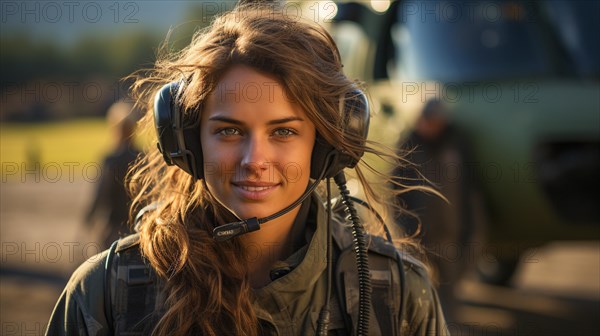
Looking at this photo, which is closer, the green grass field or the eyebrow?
the eyebrow

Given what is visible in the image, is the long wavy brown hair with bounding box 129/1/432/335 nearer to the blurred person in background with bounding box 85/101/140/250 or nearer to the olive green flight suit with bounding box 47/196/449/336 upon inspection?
the olive green flight suit with bounding box 47/196/449/336

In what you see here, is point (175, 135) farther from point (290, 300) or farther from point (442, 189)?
point (442, 189)

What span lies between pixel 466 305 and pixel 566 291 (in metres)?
1.05

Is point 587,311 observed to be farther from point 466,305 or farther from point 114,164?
point 114,164

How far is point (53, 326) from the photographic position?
7.48 ft

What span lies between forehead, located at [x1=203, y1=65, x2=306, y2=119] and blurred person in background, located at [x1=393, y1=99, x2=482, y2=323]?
3.30 meters

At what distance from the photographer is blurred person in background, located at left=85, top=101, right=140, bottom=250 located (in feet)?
20.6

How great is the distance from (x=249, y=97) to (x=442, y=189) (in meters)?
3.66

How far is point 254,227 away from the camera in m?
2.25

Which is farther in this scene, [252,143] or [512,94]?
[512,94]

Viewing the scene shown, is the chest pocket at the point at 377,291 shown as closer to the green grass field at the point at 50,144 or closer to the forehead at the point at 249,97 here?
the forehead at the point at 249,97

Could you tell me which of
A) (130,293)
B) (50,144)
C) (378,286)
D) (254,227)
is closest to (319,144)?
(254,227)

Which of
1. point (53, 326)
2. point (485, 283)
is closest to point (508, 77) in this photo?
point (485, 283)

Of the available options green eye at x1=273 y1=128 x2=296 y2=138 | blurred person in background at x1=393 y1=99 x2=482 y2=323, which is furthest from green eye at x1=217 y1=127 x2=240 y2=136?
blurred person in background at x1=393 y1=99 x2=482 y2=323
